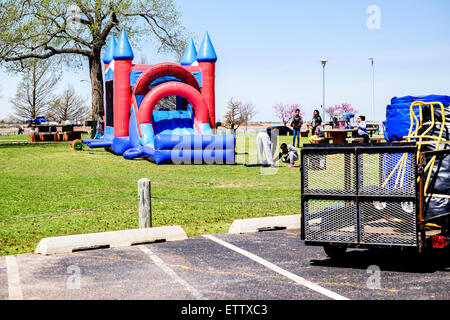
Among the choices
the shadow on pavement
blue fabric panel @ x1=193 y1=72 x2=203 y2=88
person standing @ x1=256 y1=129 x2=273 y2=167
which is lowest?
the shadow on pavement

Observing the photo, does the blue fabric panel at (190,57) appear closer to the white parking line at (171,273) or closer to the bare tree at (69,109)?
the white parking line at (171,273)

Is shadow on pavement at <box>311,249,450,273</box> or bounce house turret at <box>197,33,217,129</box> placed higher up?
bounce house turret at <box>197,33,217,129</box>

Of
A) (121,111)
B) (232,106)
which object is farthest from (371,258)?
(232,106)

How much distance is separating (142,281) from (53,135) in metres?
35.0

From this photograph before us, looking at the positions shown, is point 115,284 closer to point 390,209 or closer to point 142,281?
point 142,281

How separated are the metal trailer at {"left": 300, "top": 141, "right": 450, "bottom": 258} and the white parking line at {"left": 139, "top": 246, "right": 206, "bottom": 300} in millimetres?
1718

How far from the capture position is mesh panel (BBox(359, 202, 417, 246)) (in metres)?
6.59

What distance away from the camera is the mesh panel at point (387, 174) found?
660 centimetres

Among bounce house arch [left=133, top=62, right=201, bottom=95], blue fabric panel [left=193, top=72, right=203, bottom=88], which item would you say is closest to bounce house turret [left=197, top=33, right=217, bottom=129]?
blue fabric panel [left=193, top=72, right=203, bottom=88]

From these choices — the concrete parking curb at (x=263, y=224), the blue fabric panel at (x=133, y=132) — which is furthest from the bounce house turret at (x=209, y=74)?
the concrete parking curb at (x=263, y=224)

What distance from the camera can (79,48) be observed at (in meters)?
38.0

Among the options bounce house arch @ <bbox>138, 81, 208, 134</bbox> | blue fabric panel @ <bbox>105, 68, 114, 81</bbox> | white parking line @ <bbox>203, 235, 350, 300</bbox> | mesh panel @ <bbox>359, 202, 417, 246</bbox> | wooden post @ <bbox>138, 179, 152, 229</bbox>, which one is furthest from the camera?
blue fabric panel @ <bbox>105, 68, 114, 81</bbox>

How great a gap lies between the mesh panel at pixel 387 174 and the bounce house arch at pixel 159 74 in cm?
1862

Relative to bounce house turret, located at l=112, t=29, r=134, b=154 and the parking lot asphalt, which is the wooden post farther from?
bounce house turret, located at l=112, t=29, r=134, b=154
